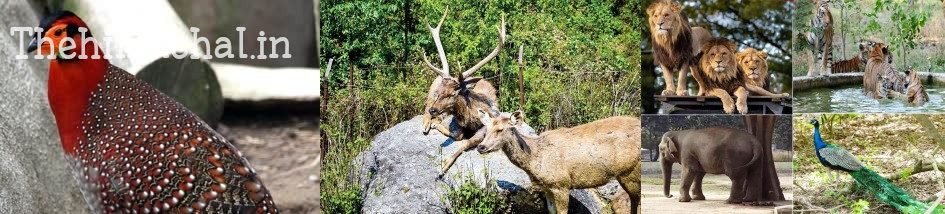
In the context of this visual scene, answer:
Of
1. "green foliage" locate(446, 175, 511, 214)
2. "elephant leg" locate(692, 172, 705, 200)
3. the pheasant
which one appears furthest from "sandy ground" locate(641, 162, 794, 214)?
the pheasant

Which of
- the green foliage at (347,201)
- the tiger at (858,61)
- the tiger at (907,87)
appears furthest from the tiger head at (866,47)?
the green foliage at (347,201)

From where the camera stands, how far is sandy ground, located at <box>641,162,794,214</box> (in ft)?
18.0

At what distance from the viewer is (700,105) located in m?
5.56

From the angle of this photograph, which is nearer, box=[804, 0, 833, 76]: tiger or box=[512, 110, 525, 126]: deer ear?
box=[804, 0, 833, 76]: tiger

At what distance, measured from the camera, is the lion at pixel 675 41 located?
5.55 metres

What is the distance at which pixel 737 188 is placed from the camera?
18.2 feet

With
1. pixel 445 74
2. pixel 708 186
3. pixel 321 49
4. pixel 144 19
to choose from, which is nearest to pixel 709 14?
pixel 708 186

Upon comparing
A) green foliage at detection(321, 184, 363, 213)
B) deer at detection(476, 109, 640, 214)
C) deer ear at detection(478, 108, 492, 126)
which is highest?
deer ear at detection(478, 108, 492, 126)

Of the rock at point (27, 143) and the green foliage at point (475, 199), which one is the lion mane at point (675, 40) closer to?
the green foliage at point (475, 199)

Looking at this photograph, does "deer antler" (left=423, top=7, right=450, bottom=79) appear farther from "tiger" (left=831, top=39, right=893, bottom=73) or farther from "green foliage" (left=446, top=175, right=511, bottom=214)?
"tiger" (left=831, top=39, right=893, bottom=73)

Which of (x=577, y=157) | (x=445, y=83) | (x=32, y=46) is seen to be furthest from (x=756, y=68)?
(x=32, y=46)

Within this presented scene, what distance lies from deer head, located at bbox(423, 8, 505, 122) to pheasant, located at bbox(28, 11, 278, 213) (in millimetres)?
1256

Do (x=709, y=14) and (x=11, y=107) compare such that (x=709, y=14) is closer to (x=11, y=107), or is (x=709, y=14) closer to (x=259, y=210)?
(x=259, y=210)

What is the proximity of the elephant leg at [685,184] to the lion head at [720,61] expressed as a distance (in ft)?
1.85
